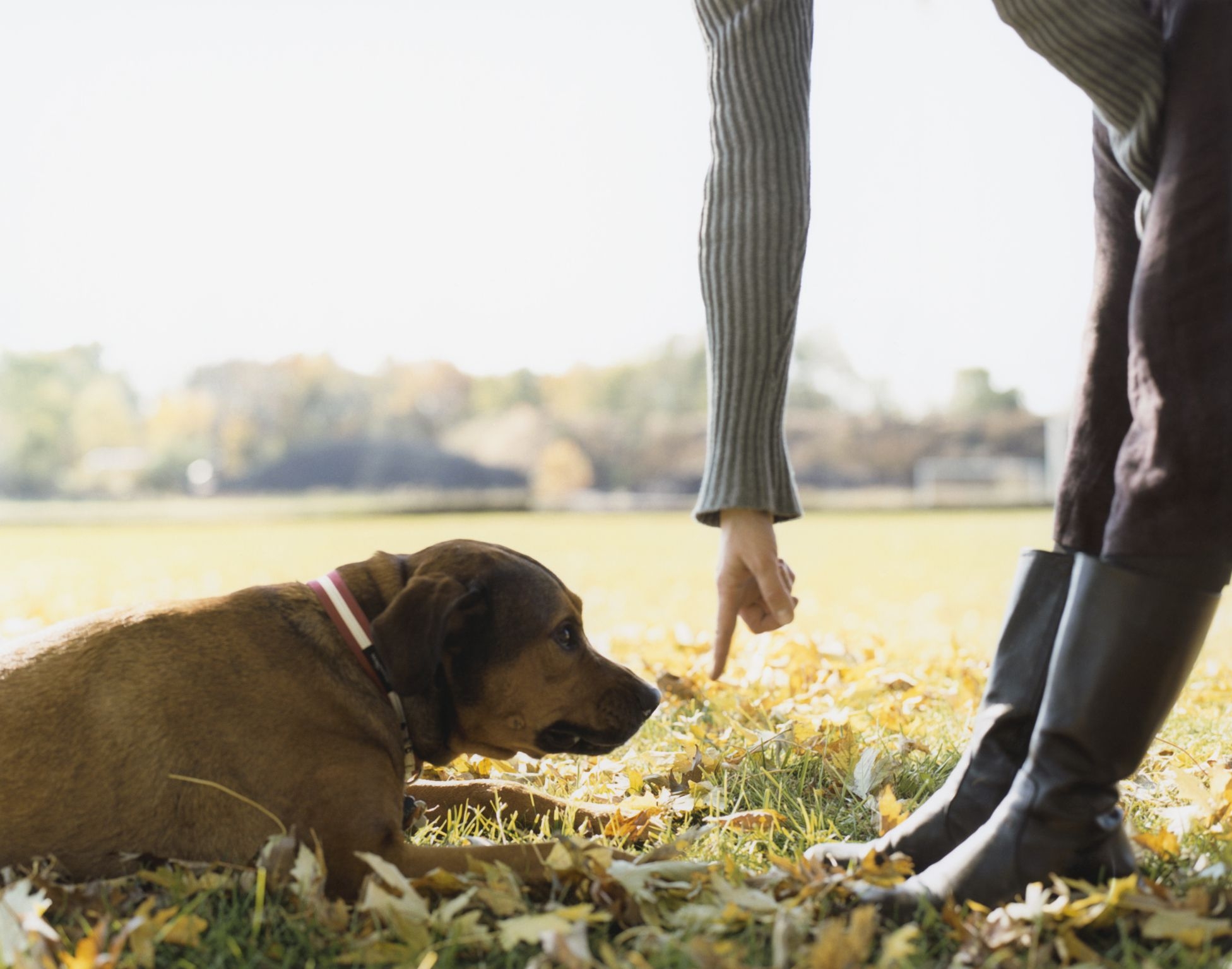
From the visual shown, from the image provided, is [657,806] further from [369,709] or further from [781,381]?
[781,381]

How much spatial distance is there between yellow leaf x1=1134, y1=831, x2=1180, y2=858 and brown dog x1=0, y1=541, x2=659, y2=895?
1330 mm

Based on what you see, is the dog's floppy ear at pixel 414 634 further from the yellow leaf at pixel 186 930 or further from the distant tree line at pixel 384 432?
the distant tree line at pixel 384 432

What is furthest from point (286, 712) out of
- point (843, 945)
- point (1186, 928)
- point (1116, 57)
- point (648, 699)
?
point (1116, 57)

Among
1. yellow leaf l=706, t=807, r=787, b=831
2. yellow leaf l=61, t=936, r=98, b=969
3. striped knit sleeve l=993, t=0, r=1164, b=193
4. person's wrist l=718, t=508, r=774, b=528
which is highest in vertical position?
striped knit sleeve l=993, t=0, r=1164, b=193

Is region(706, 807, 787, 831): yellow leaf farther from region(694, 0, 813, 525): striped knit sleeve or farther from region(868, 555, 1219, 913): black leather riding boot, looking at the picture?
region(694, 0, 813, 525): striped knit sleeve

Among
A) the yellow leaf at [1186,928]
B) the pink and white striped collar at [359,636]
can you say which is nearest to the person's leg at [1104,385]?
the yellow leaf at [1186,928]

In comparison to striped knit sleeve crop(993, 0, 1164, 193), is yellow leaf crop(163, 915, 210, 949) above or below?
below

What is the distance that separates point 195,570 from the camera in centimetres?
1391

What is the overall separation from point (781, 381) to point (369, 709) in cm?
139

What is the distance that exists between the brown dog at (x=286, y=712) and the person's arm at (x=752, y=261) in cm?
56

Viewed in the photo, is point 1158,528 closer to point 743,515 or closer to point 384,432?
point 743,515

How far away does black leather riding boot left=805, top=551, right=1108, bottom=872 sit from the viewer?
2.59 metres

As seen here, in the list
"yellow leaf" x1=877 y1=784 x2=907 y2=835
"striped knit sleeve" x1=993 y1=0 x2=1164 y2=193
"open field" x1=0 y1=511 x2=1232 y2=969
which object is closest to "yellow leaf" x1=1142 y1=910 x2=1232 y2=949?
"open field" x1=0 y1=511 x2=1232 y2=969

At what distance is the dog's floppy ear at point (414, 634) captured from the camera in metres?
2.78
